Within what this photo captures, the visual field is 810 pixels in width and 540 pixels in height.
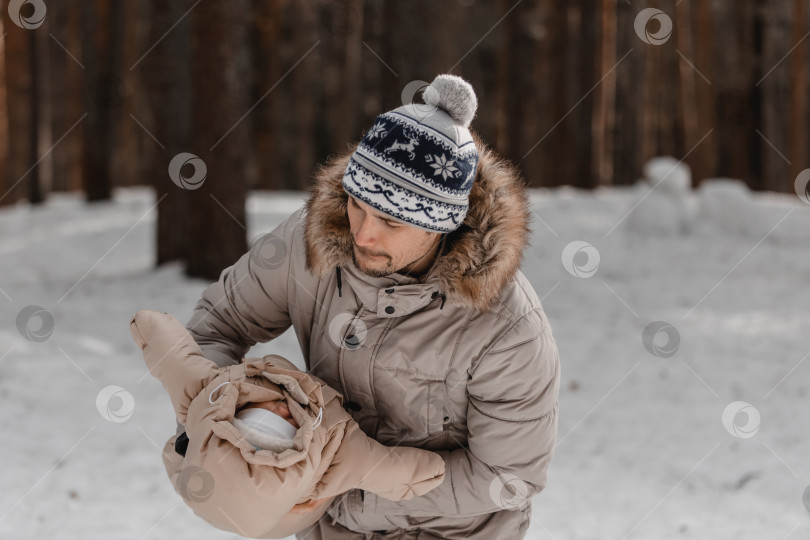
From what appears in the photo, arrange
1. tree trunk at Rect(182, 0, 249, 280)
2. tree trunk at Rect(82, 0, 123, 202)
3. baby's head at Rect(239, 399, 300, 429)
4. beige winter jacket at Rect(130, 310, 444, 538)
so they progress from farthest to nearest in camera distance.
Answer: tree trunk at Rect(82, 0, 123, 202) → tree trunk at Rect(182, 0, 249, 280) → baby's head at Rect(239, 399, 300, 429) → beige winter jacket at Rect(130, 310, 444, 538)

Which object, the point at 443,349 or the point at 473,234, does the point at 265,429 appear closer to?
the point at 443,349

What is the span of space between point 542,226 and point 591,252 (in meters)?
0.73

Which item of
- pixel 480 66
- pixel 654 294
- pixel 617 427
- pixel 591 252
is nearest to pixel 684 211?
pixel 591 252

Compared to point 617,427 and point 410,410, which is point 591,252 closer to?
point 617,427

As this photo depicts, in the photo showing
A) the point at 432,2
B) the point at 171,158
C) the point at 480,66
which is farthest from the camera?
the point at 480,66

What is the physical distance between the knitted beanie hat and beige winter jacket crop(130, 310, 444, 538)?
19.5 inches

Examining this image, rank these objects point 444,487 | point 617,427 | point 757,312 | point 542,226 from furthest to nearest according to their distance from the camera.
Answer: point 542,226
point 757,312
point 617,427
point 444,487

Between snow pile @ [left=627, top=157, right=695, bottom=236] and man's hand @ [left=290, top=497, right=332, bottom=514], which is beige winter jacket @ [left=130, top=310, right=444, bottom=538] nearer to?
man's hand @ [left=290, top=497, right=332, bottom=514]

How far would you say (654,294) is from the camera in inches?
300

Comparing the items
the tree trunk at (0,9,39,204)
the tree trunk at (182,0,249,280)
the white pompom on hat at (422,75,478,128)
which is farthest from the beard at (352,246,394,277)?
the tree trunk at (0,9,39,204)

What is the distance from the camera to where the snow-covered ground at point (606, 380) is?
4.38 m

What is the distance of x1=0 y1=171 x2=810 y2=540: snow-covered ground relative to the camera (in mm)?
4375

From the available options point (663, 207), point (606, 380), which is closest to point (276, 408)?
point (606, 380)

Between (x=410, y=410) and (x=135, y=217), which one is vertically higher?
(x=410, y=410)
